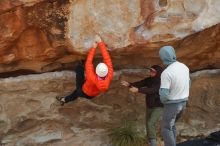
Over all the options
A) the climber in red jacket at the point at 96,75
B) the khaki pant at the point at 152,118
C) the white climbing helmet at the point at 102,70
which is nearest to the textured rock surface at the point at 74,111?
the climber in red jacket at the point at 96,75

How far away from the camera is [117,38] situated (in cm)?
761

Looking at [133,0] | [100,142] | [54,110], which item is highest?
[133,0]

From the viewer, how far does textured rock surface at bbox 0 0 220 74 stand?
732 centimetres

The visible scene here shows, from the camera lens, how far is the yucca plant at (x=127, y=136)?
8.31 metres

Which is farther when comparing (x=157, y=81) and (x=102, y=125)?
(x=102, y=125)

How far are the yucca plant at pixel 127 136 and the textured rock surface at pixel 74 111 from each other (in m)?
0.20

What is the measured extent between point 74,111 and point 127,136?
3.32ft

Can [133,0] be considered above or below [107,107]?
above

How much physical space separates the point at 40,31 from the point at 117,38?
1197mm

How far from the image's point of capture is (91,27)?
747cm

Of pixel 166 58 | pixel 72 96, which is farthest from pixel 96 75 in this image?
pixel 166 58

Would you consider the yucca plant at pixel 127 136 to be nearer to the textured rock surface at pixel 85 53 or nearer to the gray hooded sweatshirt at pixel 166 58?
the textured rock surface at pixel 85 53

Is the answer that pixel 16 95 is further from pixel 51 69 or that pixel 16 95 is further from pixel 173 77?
pixel 173 77

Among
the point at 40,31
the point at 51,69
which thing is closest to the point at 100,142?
the point at 51,69
